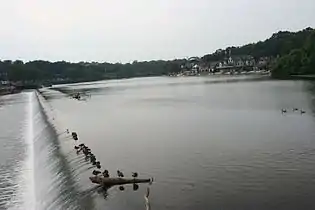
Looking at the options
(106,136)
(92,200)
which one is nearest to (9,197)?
(92,200)

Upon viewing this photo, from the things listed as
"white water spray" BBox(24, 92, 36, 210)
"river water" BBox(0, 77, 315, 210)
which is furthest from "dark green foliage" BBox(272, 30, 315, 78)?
"white water spray" BBox(24, 92, 36, 210)

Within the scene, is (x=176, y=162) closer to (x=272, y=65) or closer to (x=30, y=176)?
(x=30, y=176)

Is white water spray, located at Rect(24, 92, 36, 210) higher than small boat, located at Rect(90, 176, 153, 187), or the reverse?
small boat, located at Rect(90, 176, 153, 187)

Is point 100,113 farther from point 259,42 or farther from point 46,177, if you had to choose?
point 259,42

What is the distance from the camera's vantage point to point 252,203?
50.3ft

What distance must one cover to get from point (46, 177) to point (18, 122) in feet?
85.3

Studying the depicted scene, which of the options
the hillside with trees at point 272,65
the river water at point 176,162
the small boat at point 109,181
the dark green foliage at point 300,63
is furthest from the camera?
the hillside with trees at point 272,65

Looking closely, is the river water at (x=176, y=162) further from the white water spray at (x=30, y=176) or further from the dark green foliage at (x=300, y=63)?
the dark green foliage at (x=300, y=63)

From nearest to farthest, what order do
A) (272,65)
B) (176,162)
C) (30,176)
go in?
(30,176), (176,162), (272,65)

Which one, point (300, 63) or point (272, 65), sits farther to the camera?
point (272, 65)

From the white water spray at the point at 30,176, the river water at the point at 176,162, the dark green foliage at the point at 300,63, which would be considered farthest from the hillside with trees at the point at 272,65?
the white water spray at the point at 30,176

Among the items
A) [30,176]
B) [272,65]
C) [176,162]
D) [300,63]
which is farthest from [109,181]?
[272,65]

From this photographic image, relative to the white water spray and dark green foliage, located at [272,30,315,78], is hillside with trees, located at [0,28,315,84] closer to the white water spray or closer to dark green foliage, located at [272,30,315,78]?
dark green foliage, located at [272,30,315,78]

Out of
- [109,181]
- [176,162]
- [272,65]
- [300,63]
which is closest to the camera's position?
[109,181]
